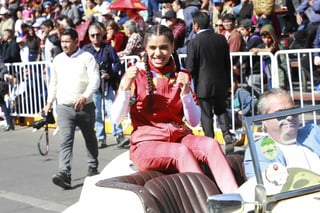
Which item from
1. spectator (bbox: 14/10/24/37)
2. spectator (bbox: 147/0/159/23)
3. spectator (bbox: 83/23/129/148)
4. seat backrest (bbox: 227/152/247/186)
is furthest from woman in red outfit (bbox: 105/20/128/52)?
seat backrest (bbox: 227/152/247/186)

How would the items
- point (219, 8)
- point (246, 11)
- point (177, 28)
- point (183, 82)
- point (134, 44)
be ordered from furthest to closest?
point (219, 8) < point (246, 11) < point (177, 28) < point (134, 44) < point (183, 82)

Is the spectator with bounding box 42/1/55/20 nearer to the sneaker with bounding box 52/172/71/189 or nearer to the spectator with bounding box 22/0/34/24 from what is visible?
the spectator with bounding box 22/0/34/24

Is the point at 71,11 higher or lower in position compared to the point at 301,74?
higher

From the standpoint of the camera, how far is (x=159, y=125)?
199 inches

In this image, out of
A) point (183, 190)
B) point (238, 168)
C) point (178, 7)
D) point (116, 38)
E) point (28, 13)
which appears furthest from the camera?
point (28, 13)

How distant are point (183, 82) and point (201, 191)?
0.94 meters

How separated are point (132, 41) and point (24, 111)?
343 centimetres

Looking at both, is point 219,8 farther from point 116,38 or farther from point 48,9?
point 48,9

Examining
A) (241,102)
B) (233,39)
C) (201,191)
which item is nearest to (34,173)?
(241,102)

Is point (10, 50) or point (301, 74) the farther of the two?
point (10, 50)

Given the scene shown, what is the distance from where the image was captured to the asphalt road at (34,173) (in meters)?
7.40

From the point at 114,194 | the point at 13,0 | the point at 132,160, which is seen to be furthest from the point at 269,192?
the point at 13,0

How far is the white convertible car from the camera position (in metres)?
3.27

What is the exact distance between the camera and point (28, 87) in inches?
541
